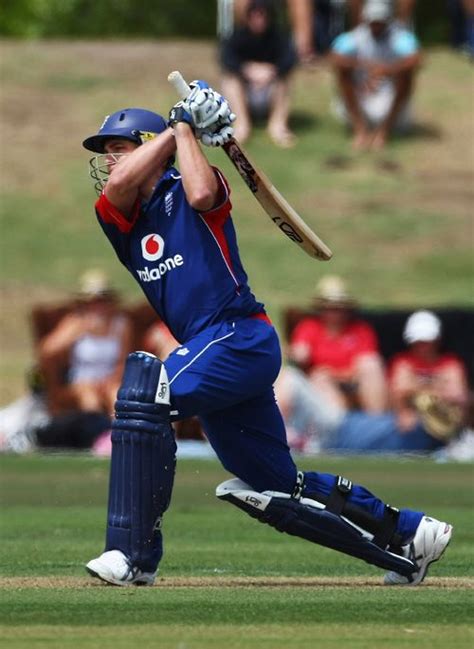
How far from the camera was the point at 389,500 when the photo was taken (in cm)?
1076

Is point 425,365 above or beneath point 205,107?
beneath

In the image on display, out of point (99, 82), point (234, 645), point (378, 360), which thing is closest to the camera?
point (234, 645)

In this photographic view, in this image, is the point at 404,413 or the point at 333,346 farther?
the point at 333,346

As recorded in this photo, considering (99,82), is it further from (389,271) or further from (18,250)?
(389,271)

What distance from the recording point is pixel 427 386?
1477 cm

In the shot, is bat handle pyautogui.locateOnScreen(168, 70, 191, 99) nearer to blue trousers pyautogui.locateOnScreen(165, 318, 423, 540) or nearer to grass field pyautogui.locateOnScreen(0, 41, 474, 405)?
blue trousers pyautogui.locateOnScreen(165, 318, 423, 540)

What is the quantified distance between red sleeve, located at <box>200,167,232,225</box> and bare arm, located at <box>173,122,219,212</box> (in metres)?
0.08

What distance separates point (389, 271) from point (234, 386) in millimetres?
14231

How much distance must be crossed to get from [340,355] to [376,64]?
6.71 metres

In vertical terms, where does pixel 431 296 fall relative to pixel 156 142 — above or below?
below

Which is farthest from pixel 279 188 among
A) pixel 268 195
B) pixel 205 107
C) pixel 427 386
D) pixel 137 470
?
pixel 137 470

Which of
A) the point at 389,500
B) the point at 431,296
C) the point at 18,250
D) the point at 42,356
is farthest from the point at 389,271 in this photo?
the point at 389,500

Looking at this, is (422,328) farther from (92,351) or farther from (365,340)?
(92,351)

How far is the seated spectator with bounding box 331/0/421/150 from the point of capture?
20719 millimetres
